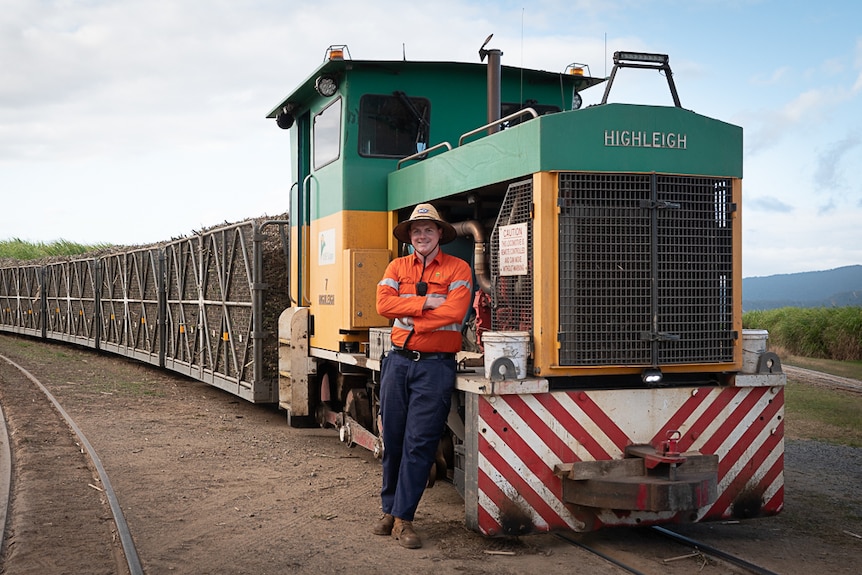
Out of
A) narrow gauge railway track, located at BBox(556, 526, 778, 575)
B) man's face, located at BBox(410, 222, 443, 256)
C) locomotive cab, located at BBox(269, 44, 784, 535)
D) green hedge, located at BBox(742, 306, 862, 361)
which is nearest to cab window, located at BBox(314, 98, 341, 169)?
locomotive cab, located at BBox(269, 44, 784, 535)

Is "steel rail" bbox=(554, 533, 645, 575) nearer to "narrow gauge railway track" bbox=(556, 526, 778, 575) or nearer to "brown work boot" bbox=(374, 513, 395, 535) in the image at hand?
"narrow gauge railway track" bbox=(556, 526, 778, 575)

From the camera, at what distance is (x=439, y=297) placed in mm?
5715

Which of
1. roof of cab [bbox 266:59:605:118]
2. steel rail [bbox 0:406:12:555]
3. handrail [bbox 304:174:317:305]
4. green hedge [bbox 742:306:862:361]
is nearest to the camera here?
steel rail [bbox 0:406:12:555]

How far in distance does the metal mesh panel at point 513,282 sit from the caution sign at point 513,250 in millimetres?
31

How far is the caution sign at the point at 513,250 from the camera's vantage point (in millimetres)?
5625

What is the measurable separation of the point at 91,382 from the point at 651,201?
1215 centimetres

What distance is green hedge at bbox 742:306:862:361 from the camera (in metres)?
21.4

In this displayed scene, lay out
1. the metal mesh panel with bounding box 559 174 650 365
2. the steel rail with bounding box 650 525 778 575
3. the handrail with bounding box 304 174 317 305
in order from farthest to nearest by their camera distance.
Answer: the handrail with bounding box 304 174 317 305
the metal mesh panel with bounding box 559 174 650 365
the steel rail with bounding box 650 525 778 575

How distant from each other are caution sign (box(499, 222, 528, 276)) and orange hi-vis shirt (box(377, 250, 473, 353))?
26 centimetres

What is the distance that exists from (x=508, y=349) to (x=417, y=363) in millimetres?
665

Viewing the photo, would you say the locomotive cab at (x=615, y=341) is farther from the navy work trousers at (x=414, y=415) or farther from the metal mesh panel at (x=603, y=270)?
the navy work trousers at (x=414, y=415)

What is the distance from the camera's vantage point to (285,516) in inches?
250

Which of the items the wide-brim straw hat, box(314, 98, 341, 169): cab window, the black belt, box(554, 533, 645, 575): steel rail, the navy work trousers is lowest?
box(554, 533, 645, 575): steel rail

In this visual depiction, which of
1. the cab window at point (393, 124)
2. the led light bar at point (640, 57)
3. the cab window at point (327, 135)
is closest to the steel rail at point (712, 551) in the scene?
the led light bar at point (640, 57)
